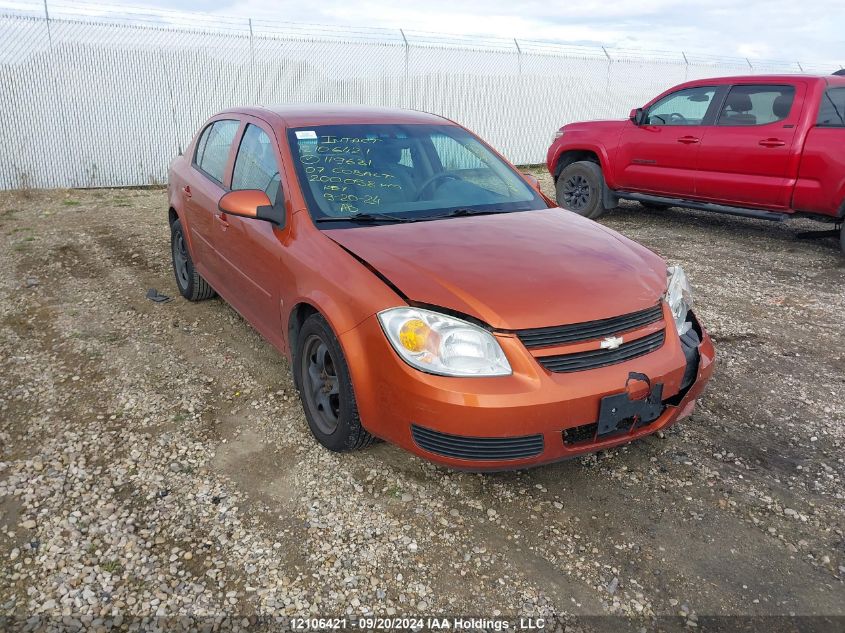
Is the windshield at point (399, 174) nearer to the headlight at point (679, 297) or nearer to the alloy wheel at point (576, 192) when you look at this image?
the headlight at point (679, 297)

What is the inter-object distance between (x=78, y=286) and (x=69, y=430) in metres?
2.87

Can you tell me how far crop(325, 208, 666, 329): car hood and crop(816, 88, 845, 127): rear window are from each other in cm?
479

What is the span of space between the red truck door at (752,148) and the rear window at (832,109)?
213 mm

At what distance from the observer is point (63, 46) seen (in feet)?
38.6

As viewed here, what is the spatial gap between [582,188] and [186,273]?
578 cm

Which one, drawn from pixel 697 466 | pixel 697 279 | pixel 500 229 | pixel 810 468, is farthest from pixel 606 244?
pixel 697 279

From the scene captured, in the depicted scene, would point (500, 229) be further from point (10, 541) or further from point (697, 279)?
point (697, 279)

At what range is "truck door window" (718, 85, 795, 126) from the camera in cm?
698

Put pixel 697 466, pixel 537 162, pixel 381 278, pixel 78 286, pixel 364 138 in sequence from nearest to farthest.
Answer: pixel 381 278 < pixel 697 466 < pixel 364 138 < pixel 78 286 < pixel 537 162

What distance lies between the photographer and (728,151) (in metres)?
7.30

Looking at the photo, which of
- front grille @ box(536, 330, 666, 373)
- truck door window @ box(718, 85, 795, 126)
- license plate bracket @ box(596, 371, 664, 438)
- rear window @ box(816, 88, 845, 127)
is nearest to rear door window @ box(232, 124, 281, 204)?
front grille @ box(536, 330, 666, 373)

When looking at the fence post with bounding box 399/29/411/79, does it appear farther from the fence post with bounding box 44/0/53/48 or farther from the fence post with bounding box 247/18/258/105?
the fence post with bounding box 44/0/53/48

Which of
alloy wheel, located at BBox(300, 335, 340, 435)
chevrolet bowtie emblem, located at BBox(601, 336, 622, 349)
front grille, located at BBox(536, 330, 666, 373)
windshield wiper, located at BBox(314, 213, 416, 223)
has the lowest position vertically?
alloy wheel, located at BBox(300, 335, 340, 435)

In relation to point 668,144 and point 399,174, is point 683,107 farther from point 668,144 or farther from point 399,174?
point 399,174
